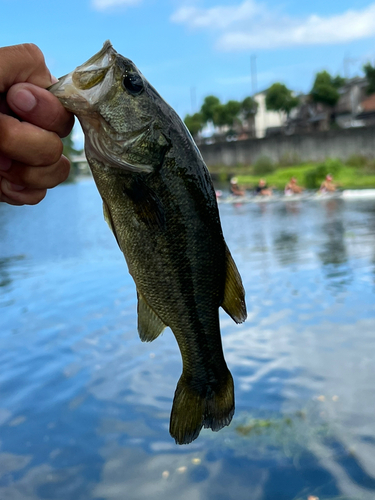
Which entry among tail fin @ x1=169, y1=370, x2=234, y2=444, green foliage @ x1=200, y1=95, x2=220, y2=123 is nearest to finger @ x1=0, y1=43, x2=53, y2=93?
tail fin @ x1=169, y1=370, x2=234, y2=444

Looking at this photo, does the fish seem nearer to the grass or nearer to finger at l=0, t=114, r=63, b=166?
finger at l=0, t=114, r=63, b=166

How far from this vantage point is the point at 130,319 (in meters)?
9.19

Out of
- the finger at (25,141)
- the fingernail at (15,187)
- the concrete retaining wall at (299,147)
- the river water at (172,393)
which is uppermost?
the finger at (25,141)

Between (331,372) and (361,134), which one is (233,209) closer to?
(361,134)

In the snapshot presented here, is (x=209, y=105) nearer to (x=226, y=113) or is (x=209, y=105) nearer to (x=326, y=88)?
(x=226, y=113)

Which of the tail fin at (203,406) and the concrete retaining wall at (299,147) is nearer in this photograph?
the tail fin at (203,406)

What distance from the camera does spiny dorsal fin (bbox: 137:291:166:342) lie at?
2.29m

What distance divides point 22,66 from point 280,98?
2923 inches

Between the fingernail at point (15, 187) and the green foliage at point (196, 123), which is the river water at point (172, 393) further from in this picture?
the green foliage at point (196, 123)

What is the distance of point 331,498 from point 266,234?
14679 millimetres

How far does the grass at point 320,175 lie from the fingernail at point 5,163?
3246 centimetres

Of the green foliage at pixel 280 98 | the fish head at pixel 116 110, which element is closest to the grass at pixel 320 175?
the green foliage at pixel 280 98

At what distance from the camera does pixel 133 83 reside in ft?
6.64

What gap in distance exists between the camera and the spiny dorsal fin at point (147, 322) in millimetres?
2289
